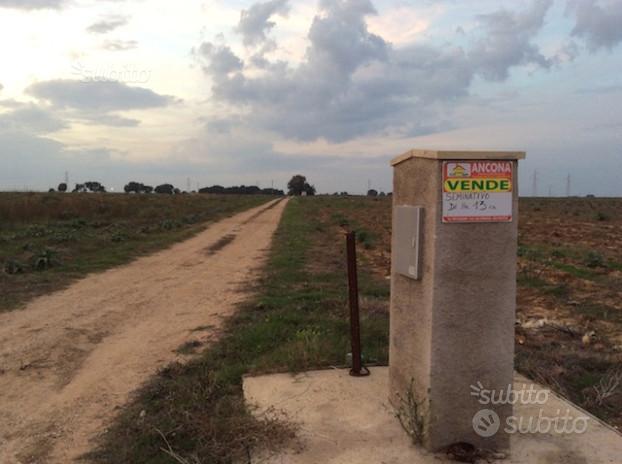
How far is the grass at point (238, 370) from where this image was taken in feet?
12.8

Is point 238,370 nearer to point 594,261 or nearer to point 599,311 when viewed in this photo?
point 599,311

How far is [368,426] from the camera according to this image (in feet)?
13.0

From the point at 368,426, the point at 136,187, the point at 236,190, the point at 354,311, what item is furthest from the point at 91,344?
the point at 236,190

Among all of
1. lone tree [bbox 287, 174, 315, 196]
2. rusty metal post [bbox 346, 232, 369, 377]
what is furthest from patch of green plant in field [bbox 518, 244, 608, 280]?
lone tree [bbox 287, 174, 315, 196]

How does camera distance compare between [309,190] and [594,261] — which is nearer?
[594,261]

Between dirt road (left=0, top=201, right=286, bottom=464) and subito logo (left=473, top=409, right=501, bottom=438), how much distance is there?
272 cm

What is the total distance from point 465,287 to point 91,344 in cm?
487

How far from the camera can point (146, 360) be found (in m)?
6.03

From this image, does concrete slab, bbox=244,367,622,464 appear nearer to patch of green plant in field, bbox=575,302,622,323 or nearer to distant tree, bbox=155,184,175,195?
patch of green plant in field, bbox=575,302,622,323

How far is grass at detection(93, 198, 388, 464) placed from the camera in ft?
12.8

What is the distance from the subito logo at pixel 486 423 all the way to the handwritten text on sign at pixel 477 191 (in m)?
1.22

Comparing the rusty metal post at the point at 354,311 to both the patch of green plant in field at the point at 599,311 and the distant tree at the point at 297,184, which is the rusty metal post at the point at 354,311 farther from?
the distant tree at the point at 297,184

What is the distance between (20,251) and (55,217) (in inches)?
544

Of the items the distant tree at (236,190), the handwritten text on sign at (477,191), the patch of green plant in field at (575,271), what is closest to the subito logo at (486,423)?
the handwritten text on sign at (477,191)
